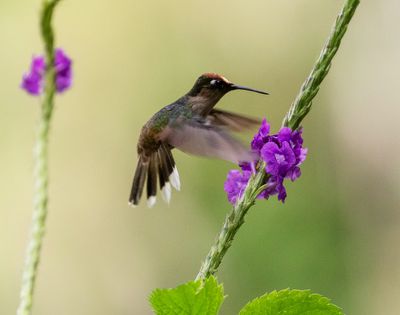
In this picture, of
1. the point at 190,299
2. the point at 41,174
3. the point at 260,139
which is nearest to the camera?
the point at 41,174

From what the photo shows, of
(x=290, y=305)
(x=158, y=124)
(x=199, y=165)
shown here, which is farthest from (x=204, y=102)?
(x=199, y=165)

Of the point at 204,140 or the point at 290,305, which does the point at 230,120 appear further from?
the point at 290,305

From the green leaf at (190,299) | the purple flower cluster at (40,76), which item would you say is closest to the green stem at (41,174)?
the purple flower cluster at (40,76)

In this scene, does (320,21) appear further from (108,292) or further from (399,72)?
(108,292)

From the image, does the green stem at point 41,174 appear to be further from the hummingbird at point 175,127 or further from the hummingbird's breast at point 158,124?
the hummingbird's breast at point 158,124

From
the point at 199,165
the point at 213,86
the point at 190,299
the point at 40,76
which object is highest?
the point at 40,76

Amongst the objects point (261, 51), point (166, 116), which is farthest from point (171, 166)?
point (261, 51)

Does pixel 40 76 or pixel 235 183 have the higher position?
pixel 40 76
